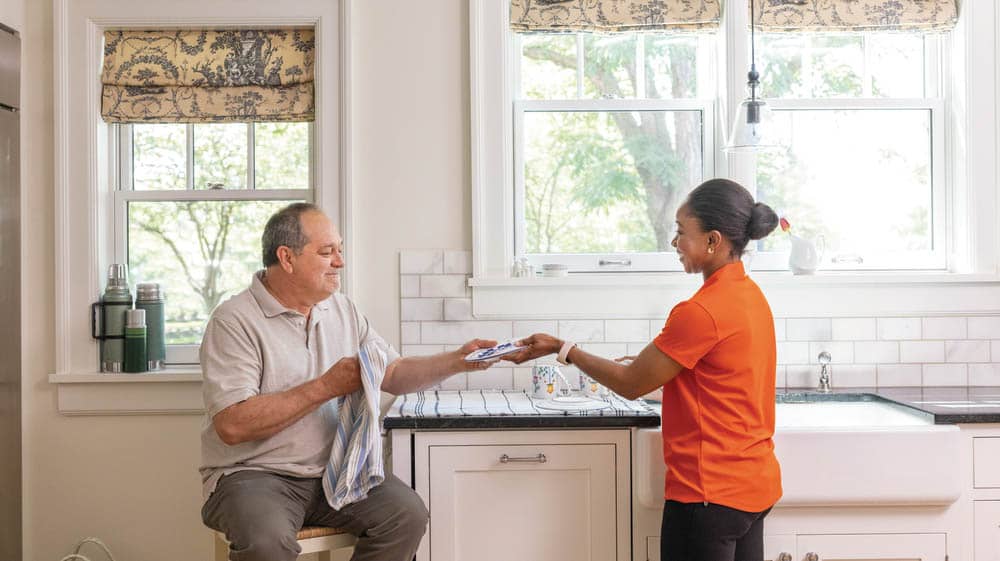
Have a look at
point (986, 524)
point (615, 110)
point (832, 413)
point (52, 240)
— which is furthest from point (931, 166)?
point (52, 240)

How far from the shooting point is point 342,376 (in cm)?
239

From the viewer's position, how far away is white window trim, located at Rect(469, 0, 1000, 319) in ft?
10.7

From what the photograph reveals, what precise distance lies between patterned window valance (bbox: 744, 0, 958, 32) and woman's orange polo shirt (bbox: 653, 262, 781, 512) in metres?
1.62

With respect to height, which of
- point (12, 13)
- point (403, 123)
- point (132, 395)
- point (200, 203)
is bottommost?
point (132, 395)

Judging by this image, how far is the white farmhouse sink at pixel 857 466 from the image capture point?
255 cm

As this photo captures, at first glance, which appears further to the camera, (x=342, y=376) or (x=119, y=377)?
(x=119, y=377)

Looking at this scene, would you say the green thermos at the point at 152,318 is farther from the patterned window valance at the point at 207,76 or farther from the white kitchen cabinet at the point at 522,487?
the white kitchen cabinet at the point at 522,487

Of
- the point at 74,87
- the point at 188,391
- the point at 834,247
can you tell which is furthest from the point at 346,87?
the point at 834,247

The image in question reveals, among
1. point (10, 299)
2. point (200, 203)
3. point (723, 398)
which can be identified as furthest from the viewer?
point (200, 203)

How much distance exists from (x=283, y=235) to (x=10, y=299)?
1.30 metres

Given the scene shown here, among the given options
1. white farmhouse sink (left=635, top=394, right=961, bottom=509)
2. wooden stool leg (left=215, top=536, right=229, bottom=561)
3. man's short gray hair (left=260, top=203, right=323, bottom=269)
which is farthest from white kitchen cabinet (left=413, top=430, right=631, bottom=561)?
man's short gray hair (left=260, top=203, right=323, bottom=269)

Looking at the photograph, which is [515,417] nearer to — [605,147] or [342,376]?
[342,376]

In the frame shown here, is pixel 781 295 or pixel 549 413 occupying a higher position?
pixel 781 295

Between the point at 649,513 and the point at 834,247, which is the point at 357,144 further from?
the point at 834,247
